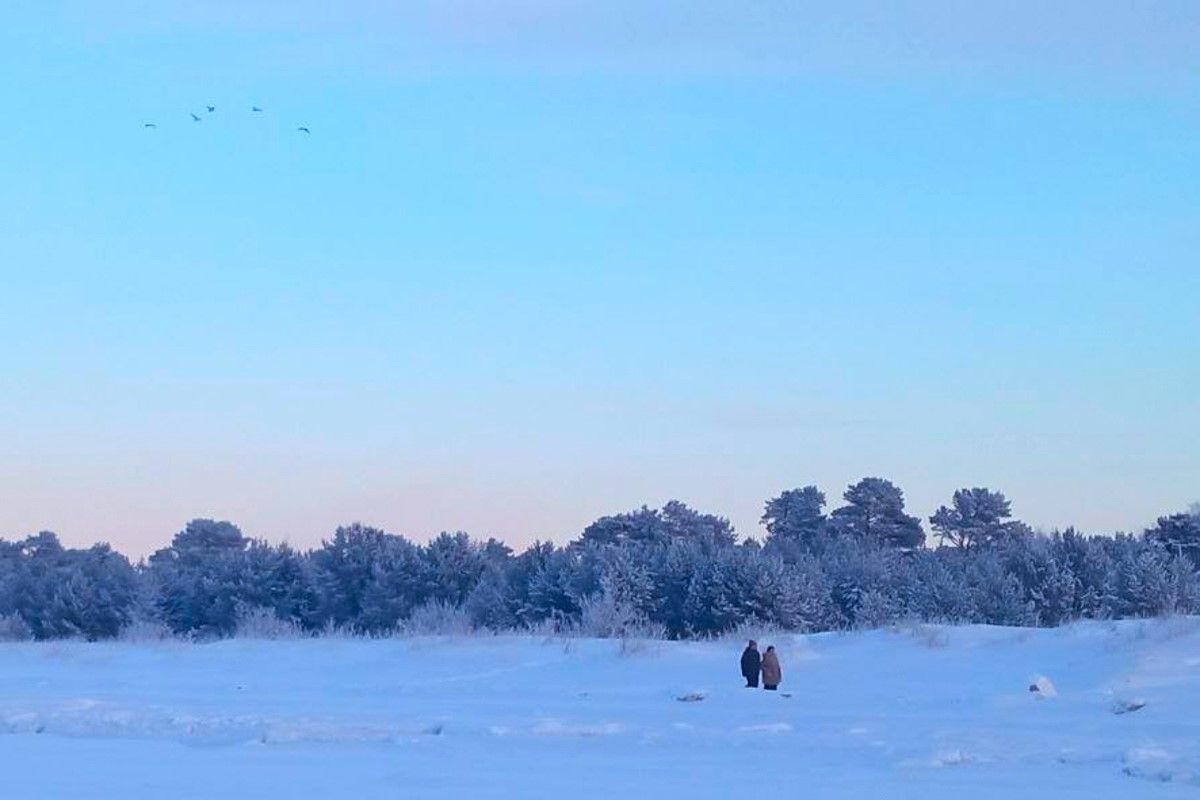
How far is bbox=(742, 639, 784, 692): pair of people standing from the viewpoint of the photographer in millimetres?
26203

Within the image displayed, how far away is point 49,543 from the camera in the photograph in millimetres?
92875

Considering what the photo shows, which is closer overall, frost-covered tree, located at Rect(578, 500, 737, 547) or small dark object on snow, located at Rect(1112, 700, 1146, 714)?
small dark object on snow, located at Rect(1112, 700, 1146, 714)

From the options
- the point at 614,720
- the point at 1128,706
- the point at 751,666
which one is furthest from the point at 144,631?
the point at 1128,706

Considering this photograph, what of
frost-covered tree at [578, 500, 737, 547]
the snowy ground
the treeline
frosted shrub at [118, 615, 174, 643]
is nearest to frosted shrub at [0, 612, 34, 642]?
the treeline

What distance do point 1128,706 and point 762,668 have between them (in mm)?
6688

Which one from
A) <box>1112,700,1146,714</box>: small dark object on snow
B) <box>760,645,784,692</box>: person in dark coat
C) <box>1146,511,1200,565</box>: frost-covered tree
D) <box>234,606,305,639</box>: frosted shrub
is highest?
<box>1146,511,1200,565</box>: frost-covered tree

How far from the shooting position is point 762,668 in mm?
26609

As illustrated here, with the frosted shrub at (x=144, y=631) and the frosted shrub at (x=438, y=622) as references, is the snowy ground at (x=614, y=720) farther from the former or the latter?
the frosted shrub at (x=144, y=631)

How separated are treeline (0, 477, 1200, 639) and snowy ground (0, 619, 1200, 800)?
15.4ft

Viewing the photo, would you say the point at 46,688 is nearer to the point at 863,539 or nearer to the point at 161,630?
the point at 161,630

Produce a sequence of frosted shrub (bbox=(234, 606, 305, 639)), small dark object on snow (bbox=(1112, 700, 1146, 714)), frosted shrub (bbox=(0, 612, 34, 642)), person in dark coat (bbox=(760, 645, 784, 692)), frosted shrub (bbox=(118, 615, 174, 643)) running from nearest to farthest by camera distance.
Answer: small dark object on snow (bbox=(1112, 700, 1146, 714)), person in dark coat (bbox=(760, 645, 784, 692)), frosted shrub (bbox=(234, 606, 305, 639)), frosted shrub (bbox=(118, 615, 174, 643)), frosted shrub (bbox=(0, 612, 34, 642))

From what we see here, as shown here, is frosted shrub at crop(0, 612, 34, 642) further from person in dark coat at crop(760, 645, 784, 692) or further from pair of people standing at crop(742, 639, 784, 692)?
person in dark coat at crop(760, 645, 784, 692)

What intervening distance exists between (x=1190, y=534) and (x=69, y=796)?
178ft

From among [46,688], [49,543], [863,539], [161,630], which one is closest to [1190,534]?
[863,539]
